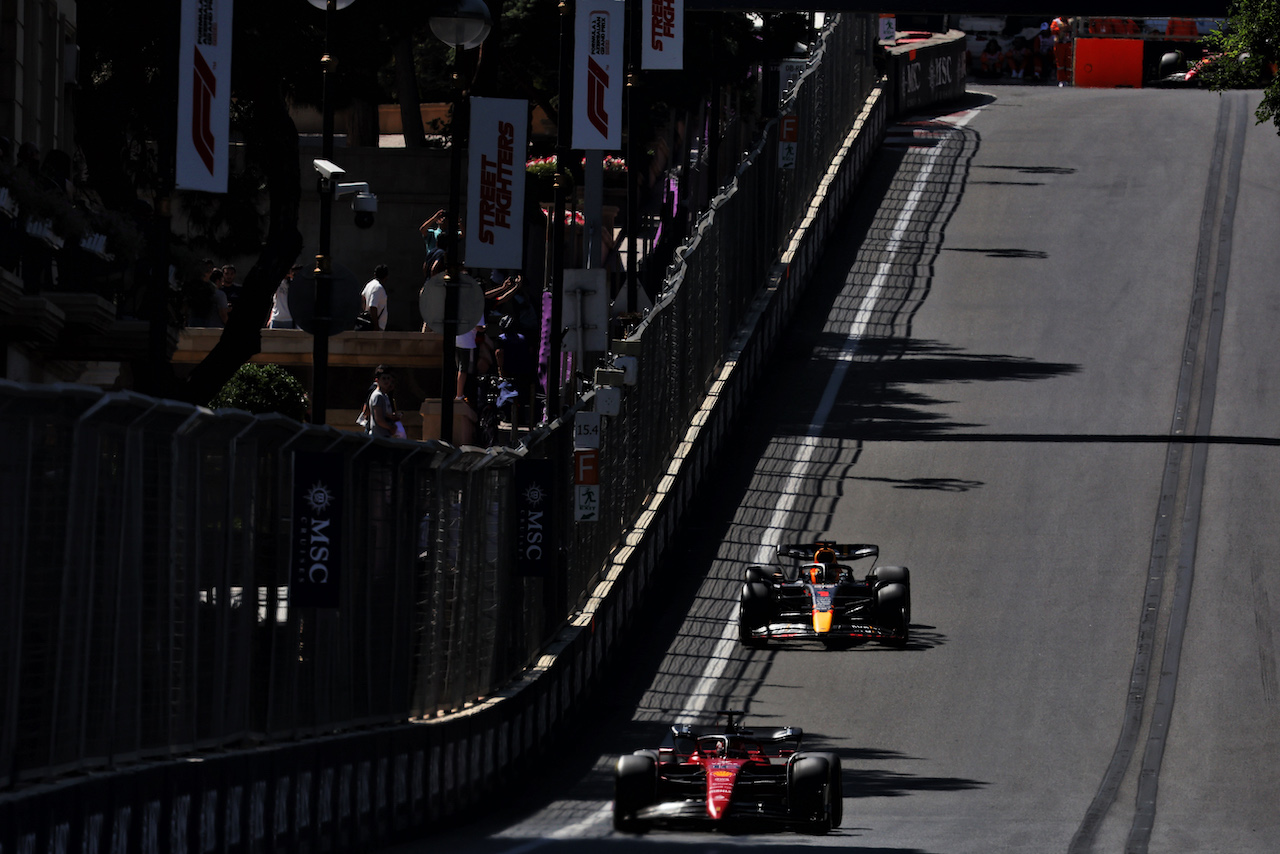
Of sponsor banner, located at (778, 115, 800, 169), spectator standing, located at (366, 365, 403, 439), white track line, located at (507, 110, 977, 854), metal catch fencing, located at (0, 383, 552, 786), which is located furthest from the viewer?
sponsor banner, located at (778, 115, 800, 169)

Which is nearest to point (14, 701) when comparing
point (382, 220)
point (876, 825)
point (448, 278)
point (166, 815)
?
point (166, 815)

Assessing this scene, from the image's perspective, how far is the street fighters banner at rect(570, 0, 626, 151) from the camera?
2475 centimetres

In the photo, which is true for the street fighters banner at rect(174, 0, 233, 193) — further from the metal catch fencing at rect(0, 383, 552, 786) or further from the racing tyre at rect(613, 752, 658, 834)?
the racing tyre at rect(613, 752, 658, 834)

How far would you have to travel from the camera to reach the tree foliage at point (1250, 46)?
34.7 metres

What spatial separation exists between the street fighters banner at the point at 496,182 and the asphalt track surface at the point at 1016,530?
4304 mm

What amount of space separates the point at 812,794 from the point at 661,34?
17.3 metres

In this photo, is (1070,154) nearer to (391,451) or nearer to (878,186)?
(878,186)

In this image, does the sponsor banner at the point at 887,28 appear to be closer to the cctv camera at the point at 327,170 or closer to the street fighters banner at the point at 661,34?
the street fighters banner at the point at 661,34

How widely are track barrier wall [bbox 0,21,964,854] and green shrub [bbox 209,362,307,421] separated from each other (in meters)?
4.06

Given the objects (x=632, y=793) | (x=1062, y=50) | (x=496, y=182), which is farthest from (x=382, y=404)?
(x=1062, y=50)

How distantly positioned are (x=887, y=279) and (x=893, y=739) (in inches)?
832

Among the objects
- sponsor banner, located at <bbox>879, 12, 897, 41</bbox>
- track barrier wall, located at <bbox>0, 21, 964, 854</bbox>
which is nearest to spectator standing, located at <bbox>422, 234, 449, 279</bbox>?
track barrier wall, located at <bbox>0, 21, 964, 854</bbox>

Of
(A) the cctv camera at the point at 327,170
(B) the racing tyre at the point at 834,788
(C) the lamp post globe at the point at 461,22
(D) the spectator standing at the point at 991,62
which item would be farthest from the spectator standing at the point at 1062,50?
(B) the racing tyre at the point at 834,788

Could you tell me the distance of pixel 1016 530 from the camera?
25203 millimetres
